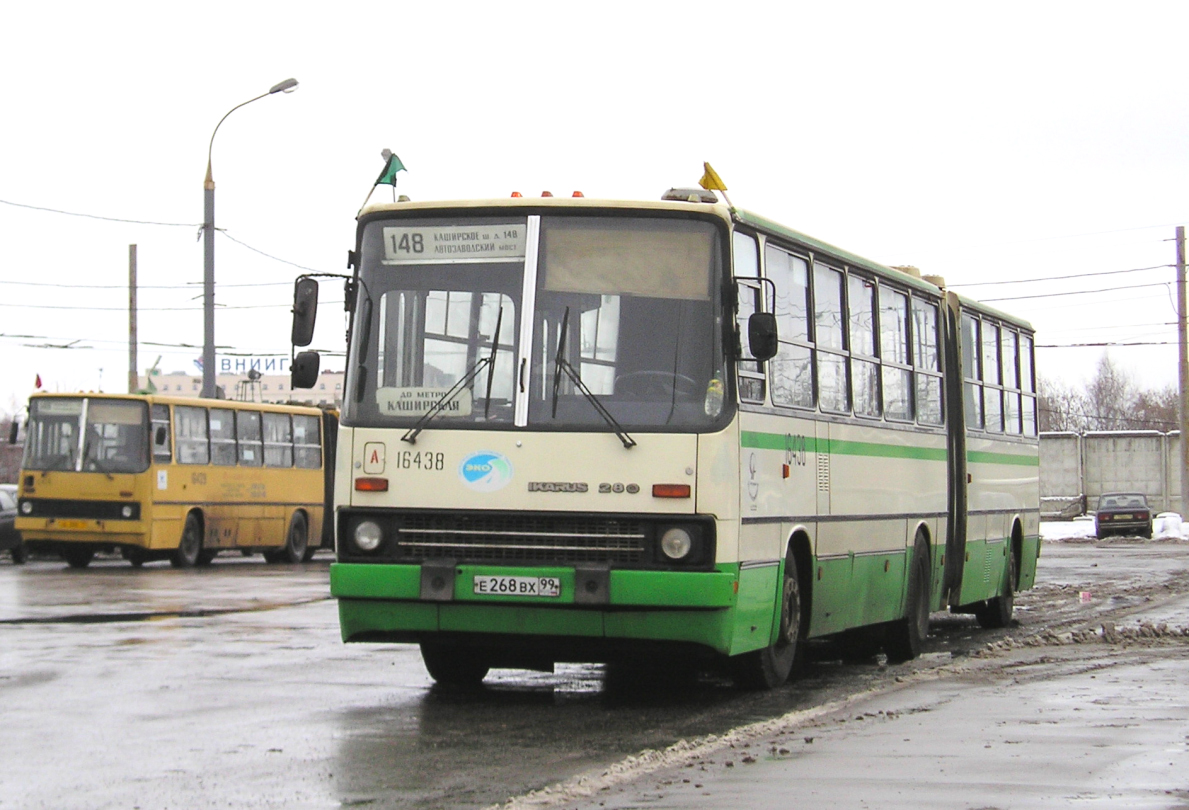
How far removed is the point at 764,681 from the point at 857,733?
9.39 ft

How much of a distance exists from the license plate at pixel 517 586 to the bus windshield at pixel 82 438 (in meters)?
21.2

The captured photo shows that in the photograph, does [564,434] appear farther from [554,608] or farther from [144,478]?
[144,478]

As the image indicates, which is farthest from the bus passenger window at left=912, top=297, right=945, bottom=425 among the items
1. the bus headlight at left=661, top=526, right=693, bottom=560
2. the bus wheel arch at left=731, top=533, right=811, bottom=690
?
the bus headlight at left=661, top=526, right=693, bottom=560

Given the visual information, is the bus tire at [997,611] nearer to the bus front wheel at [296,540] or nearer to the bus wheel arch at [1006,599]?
the bus wheel arch at [1006,599]

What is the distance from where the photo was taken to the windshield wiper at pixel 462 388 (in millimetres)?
11352

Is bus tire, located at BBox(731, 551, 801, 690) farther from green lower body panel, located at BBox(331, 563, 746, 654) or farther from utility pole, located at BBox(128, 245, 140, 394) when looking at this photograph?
utility pole, located at BBox(128, 245, 140, 394)

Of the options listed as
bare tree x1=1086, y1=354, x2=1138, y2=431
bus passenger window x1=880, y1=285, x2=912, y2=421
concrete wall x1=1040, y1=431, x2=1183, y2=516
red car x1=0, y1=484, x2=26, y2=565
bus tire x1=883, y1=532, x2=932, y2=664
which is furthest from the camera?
bare tree x1=1086, y1=354, x2=1138, y2=431

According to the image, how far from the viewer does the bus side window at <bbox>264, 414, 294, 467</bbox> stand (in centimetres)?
3575

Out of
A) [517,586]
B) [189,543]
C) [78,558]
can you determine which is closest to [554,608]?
[517,586]

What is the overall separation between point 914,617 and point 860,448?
7.17 ft

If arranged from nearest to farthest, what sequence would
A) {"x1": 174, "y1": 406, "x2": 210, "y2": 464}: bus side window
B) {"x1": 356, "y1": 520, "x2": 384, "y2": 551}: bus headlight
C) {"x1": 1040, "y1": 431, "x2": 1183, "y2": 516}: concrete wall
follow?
{"x1": 356, "y1": 520, "x2": 384, "y2": 551}: bus headlight, {"x1": 174, "y1": 406, "x2": 210, "y2": 464}: bus side window, {"x1": 1040, "y1": 431, "x2": 1183, "y2": 516}: concrete wall

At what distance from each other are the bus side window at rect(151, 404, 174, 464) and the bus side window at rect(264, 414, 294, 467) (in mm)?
3632

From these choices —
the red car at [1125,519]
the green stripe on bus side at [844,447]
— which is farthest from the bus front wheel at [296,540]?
the red car at [1125,519]

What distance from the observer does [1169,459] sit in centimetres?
6506
